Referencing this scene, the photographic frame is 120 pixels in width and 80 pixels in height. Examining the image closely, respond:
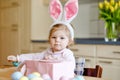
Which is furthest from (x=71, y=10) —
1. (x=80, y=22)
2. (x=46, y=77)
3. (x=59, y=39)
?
(x=80, y=22)

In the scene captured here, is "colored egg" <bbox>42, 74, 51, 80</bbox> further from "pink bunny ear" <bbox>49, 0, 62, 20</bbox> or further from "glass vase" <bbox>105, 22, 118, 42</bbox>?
"glass vase" <bbox>105, 22, 118, 42</bbox>

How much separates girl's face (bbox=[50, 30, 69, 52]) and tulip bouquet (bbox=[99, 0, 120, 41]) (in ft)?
5.81

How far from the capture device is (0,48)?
3.98 m

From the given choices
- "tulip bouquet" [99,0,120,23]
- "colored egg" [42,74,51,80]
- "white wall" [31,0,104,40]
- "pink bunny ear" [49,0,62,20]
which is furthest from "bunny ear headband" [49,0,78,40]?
"white wall" [31,0,104,40]

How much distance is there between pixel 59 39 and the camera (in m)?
1.00

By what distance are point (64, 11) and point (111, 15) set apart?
181 centimetres

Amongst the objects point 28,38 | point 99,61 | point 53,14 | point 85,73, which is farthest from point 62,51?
point 28,38

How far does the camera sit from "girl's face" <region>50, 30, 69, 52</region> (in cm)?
98

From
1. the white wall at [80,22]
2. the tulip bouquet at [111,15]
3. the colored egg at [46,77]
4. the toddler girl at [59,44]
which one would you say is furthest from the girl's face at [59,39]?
the white wall at [80,22]

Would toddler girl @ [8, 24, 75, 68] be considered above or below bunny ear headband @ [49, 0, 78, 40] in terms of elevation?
below

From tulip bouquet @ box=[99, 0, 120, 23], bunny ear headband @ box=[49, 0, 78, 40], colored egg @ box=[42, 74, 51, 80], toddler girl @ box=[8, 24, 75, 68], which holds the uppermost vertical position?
tulip bouquet @ box=[99, 0, 120, 23]

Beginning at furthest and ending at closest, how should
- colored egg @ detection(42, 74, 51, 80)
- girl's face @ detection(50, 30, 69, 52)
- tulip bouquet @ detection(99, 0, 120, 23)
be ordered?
1. tulip bouquet @ detection(99, 0, 120, 23)
2. girl's face @ detection(50, 30, 69, 52)
3. colored egg @ detection(42, 74, 51, 80)

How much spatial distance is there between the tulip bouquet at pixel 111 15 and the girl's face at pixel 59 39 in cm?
177

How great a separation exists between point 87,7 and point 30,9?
82 cm
